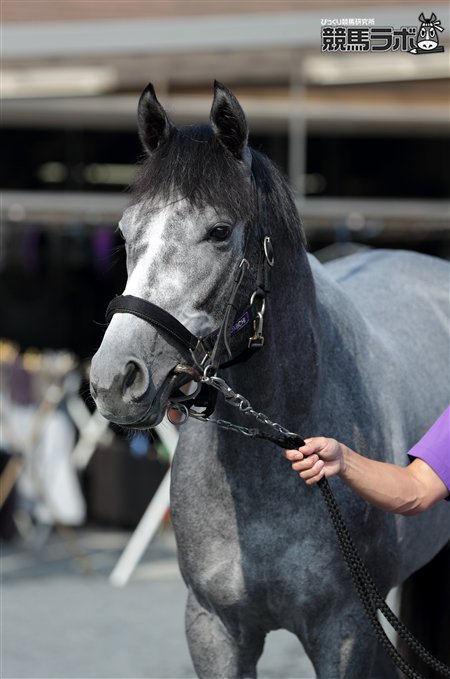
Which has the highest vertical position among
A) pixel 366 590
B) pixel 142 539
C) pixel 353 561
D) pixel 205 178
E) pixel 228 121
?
pixel 228 121

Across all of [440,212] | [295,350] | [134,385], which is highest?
[134,385]

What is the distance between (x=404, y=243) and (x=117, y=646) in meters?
6.14

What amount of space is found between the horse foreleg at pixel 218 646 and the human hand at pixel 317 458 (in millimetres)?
796

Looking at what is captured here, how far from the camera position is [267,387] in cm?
284

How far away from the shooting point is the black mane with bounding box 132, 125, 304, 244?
2541 mm

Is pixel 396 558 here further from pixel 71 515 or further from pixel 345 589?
pixel 71 515

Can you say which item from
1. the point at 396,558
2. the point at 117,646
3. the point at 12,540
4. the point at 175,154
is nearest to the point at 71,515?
the point at 12,540

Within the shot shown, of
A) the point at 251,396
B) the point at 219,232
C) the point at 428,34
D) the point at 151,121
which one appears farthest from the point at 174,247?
the point at 428,34

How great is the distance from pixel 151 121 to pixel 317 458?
0.95 m

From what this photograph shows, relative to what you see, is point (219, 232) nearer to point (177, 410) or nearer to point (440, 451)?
point (177, 410)

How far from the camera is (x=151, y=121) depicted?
2.72m

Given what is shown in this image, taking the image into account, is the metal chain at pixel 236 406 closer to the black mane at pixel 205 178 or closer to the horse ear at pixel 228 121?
the black mane at pixel 205 178

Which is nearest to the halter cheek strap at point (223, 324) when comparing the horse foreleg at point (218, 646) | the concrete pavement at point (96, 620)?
the horse foreleg at point (218, 646)

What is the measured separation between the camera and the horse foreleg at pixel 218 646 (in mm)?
3090
